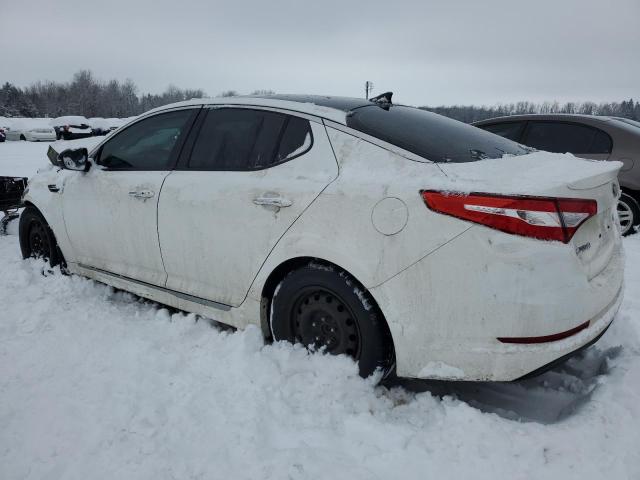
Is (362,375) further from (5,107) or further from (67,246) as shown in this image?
(5,107)

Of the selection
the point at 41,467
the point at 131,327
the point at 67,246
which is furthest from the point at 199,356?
the point at 67,246

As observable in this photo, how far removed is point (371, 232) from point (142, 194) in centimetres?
182

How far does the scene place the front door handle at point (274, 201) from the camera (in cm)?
258

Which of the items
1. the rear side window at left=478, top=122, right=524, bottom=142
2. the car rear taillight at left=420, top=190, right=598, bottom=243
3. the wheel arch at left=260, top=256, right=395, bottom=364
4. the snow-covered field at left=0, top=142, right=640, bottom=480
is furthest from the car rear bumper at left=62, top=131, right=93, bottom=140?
the car rear taillight at left=420, top=190, right=598, bottom=243

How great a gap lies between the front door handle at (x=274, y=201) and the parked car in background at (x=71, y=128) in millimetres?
32427

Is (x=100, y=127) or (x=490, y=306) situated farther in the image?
(x=100, y=127)

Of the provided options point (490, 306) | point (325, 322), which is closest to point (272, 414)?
point (325, 322)

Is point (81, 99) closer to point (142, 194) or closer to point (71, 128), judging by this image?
point (71, 128)

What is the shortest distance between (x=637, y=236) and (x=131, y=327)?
6.01 meters

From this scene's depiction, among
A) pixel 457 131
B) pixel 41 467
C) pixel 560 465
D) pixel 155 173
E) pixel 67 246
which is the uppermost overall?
pixel 457 131

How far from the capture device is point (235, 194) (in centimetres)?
279

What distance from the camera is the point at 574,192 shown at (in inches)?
81.6

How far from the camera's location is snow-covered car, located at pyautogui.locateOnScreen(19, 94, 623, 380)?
2035mm

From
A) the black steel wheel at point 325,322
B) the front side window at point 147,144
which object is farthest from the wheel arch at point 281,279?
the front side window at point 147,144
